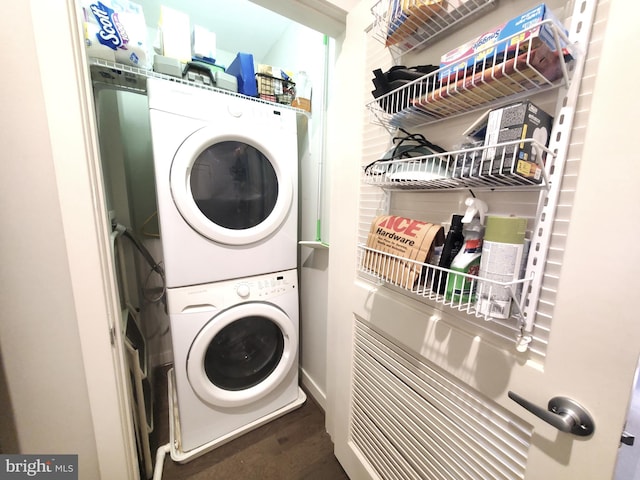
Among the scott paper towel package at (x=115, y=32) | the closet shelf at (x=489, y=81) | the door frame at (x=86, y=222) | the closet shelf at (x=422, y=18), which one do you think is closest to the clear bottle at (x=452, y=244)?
the closet shelf at (x=489, y=81)

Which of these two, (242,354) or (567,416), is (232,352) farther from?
(567,416)

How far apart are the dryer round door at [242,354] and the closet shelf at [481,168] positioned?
95cm

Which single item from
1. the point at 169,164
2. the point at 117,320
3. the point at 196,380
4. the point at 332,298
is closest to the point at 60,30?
the point at 169,164

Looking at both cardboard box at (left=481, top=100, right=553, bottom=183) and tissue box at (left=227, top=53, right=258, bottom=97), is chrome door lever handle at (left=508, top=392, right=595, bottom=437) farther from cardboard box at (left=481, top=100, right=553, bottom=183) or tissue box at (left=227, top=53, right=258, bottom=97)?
tissue box at (left=227, top=53, right=258, bottom=97)

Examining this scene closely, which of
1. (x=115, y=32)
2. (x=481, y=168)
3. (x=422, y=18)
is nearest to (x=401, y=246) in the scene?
(x=481, y=168)

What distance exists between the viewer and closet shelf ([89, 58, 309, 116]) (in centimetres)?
97

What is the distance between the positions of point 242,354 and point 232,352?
6 cm

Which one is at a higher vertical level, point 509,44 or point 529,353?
point 509,44

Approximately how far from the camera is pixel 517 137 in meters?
0.43

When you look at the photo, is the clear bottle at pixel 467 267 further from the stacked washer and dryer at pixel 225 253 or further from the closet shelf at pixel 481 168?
the stacked washer and dryer at pixel 225 253

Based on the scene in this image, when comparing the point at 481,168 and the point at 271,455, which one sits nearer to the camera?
the point at 481,168

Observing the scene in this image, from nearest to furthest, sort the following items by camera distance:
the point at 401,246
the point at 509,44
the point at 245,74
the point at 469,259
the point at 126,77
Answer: the point at 509,44 → the point at 469,259 → the point at 401,246 → the point at 126,77 → the point at 245,74

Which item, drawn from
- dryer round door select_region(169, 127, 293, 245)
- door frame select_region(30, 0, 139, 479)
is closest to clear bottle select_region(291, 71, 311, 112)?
dryer round door select_region(169, 127, 293, 245)

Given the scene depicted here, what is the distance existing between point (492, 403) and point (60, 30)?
1.42 m
